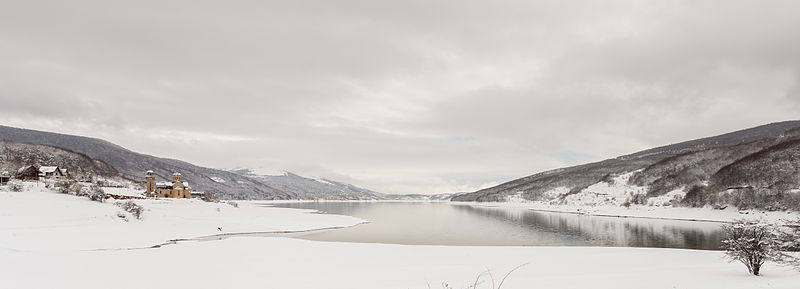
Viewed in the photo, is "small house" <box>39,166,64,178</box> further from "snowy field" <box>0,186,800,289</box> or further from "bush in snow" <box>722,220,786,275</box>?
"bush in snow" <box>722,220,786,275</box>

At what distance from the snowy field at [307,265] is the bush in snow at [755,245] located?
859 millimetres

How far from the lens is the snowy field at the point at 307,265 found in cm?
1794

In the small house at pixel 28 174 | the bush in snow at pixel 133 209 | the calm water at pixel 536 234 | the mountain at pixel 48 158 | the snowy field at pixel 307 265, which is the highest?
the mountain at pixel 48 158

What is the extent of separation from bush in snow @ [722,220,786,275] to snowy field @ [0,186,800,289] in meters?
0.86

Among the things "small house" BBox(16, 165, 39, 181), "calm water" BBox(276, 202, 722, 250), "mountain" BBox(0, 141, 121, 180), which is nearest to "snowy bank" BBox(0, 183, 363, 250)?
"calm water" BBox(276, 202, 722, 250)

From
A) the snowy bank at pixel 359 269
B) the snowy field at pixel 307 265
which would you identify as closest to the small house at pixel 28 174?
the snowy field at pixel 307 265

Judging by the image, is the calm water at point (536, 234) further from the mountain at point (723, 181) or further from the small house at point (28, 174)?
the small house at point (28, 174)

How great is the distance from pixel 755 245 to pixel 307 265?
81.3ft

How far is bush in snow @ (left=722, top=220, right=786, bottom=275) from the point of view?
1973 centimetres

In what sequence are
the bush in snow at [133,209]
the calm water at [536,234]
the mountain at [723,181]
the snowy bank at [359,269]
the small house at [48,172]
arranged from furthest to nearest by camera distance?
the mountain at [723,181], the small house at [48,172], the bush in snow at [133,209], the calm water at [536,234], the snowy bank at [359,269]

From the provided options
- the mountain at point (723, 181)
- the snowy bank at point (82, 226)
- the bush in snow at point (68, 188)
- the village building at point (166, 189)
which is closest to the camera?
the snowy bank at point (82, 226)

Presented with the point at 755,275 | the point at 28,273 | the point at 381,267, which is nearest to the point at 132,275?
the point at 28,273

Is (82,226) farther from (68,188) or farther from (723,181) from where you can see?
(723,181)

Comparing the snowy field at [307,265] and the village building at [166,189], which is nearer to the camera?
the snowy field at [307,265]
